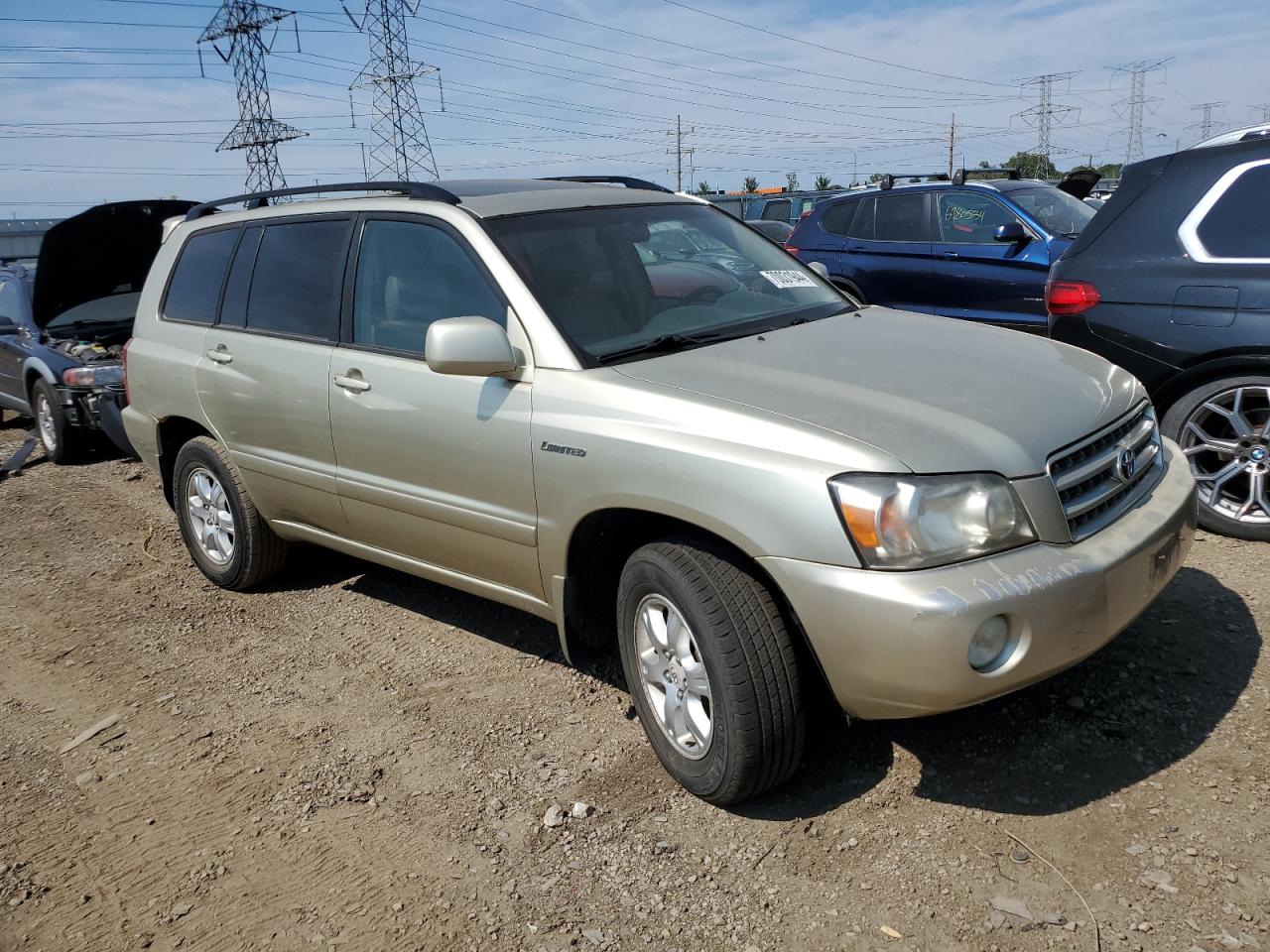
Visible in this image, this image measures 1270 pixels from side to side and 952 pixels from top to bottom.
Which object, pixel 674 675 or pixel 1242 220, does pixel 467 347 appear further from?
pixel 1242 220

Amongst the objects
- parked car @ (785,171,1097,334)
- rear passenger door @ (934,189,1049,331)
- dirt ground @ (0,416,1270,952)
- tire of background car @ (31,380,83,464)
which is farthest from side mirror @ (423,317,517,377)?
tire of background car @ (31,380,83,464)

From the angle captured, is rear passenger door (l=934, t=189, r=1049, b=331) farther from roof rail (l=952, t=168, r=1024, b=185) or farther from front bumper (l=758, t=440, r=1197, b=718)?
front bumper (l=758, t=440, r=1197, b=718)

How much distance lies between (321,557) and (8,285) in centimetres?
594

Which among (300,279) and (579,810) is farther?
(300,279)

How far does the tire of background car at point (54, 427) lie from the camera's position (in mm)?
8719

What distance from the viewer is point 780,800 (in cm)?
323

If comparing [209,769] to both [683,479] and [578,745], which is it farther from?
[683,479]

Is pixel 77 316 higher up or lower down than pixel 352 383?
lower down

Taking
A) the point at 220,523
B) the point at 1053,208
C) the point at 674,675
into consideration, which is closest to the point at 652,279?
the point at 674,675

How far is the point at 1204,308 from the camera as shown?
489 cm

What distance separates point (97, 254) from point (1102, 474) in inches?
318

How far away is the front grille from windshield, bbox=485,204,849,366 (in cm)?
123

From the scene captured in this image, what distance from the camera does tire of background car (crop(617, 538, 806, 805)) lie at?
294cm

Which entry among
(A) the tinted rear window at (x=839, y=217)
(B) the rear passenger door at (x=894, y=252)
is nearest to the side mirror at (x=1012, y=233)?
(B) the rear passenger door at (x=894, y=252)
